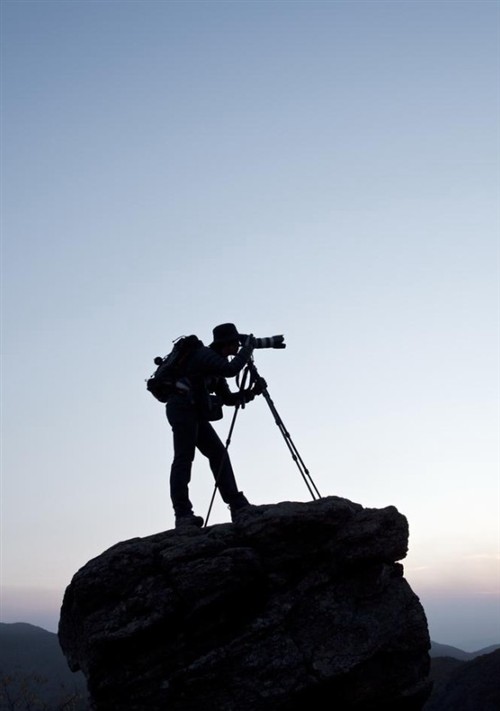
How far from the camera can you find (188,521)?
39.3 feet

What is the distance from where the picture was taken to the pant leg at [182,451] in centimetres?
1239

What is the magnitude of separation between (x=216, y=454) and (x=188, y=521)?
4.92 ft

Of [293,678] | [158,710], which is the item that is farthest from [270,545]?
[158,710]

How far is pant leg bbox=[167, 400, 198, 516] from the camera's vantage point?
40.7 feet

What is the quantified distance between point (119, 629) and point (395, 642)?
4021 mm

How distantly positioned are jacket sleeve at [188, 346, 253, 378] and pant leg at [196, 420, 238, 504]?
1068 millimetres

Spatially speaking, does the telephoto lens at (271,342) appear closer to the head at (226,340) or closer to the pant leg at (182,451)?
the head at (226,340)

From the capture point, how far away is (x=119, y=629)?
31.7 feet

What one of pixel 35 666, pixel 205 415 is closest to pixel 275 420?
pixel 205 415

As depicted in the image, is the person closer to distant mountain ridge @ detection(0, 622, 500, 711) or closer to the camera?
the camera

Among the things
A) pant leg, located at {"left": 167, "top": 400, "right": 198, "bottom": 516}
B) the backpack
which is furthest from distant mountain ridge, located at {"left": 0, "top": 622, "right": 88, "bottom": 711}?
the backpack

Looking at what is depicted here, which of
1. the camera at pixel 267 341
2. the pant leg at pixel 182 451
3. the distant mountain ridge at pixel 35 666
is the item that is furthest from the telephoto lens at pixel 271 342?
the distant mountain ridge at pixel 35 666

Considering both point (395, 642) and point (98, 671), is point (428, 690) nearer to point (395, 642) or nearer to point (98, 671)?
point (395, 642)

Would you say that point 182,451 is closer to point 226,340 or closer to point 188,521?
point 188,521
